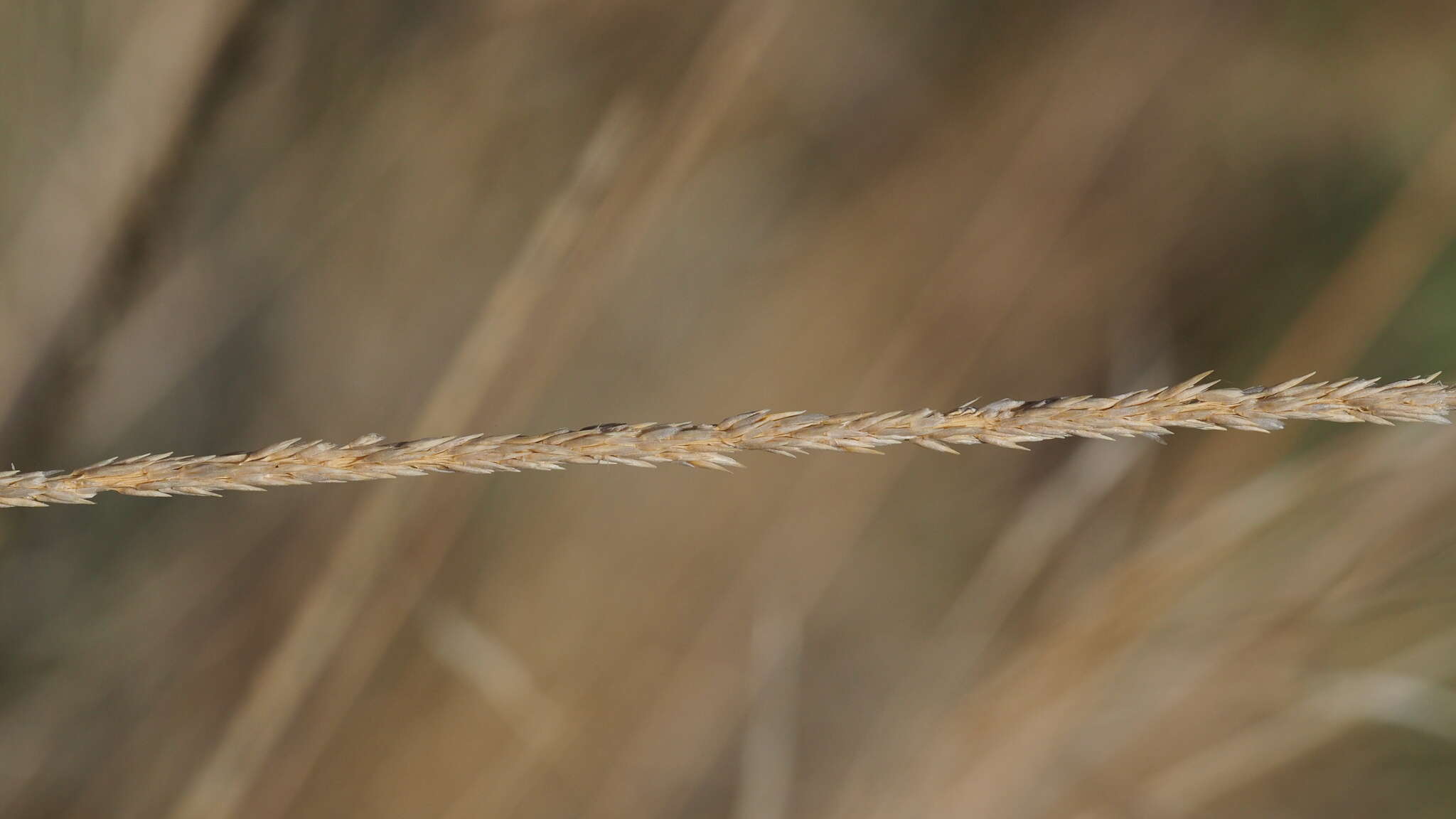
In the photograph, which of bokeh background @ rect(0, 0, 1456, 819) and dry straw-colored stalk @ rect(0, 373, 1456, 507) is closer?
dry straw-colored stalk @ rect(0, 373, 1456, 507)

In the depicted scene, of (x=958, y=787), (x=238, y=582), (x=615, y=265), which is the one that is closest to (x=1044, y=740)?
(x=958, y=787)

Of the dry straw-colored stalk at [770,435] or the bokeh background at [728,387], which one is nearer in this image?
the dry straw-colored stalk at [770,435]

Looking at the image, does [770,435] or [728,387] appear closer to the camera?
[770,435]
